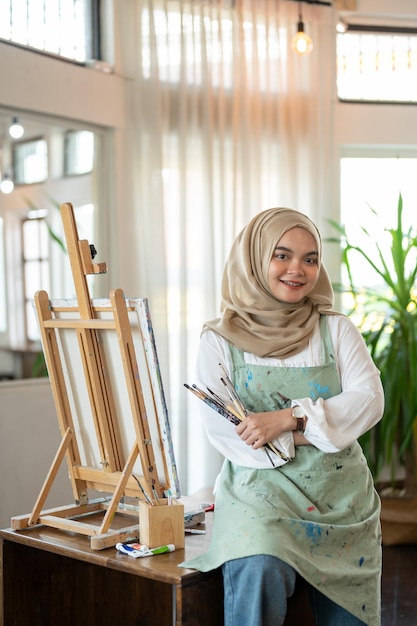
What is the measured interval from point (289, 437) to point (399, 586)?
169cm

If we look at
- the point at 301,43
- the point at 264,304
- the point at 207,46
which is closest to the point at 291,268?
the point at 264,304

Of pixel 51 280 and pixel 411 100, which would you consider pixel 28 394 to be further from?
pixel 411 100

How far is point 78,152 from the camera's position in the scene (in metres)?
4.43

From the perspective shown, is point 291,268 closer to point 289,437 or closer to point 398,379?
point 289,437

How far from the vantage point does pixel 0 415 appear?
3979 mm

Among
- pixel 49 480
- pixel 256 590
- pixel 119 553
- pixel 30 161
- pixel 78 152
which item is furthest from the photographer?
pixel 78 152

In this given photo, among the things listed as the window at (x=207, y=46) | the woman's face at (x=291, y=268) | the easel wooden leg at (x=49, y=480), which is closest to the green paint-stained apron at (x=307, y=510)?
the woman's face at (x=291, y=268)

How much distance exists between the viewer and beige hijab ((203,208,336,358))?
2.34 metres

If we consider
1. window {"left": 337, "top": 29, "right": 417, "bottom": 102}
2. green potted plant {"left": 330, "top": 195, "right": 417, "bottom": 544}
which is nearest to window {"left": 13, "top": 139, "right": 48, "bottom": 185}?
green potted plant {"left": 330, "top": 195, "right": 417, "bottom": 544}

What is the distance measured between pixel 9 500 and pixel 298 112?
8.64 ft

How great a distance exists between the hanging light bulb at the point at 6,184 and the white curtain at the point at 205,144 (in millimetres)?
670

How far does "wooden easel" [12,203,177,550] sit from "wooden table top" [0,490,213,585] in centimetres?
3

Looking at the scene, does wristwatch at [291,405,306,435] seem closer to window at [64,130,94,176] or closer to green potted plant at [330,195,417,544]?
green potted plant at [330,195,417,544]

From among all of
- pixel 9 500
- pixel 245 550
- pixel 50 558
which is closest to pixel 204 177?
pixel 9 500
